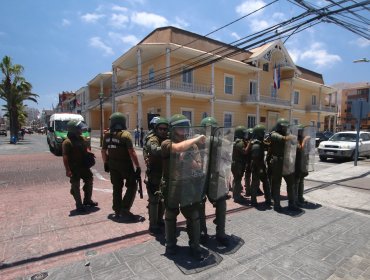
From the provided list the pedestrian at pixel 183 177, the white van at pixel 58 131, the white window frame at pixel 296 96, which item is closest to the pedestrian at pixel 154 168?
the pedestrian at pixel 183 177

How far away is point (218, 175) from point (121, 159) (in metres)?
1.72

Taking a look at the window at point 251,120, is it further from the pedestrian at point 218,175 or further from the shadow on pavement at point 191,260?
the shadow on pavement at point 191,260

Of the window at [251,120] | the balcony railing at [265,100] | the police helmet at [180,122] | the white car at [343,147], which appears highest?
the balcony railing at [265,100]

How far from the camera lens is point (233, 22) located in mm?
8383

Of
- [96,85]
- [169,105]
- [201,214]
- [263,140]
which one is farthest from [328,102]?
[201,214]

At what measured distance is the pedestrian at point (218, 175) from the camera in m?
3.50

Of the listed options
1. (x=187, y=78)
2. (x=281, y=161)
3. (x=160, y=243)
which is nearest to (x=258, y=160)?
(x=281, y=161)

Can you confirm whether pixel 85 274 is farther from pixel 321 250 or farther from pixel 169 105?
pixel 169 105

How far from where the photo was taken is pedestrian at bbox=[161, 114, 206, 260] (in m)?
3.06

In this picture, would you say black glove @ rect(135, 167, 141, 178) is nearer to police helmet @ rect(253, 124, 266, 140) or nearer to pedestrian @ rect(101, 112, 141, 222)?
pedestrian @ rect(101, 112, 141, 222)

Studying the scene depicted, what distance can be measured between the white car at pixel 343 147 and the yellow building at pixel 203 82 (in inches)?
201

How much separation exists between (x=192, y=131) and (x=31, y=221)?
3308 mm

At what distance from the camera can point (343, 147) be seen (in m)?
12.6

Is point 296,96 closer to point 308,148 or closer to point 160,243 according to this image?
point 308,148
